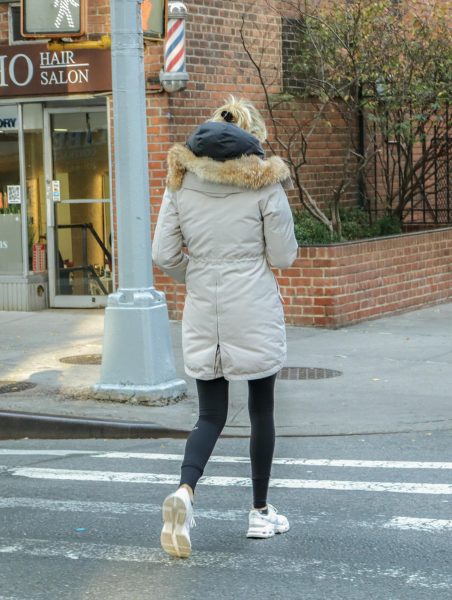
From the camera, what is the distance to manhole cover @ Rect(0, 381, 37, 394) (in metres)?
9.74

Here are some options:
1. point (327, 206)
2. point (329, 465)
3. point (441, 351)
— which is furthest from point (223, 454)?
point (327, 206)

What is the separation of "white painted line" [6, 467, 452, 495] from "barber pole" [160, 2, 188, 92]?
704 cm

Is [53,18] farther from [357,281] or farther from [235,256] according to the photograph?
[357,281]

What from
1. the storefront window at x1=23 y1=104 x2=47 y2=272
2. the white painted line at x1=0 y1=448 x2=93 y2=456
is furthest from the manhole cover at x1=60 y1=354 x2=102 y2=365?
the storefront window at x1=23 y1=104 x2=47 y2=272

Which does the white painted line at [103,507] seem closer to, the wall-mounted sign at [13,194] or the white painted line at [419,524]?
the white painted line at [419,524]

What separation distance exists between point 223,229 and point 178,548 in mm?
1408

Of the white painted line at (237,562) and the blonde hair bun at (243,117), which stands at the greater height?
the blonde hair bun at (243,117)

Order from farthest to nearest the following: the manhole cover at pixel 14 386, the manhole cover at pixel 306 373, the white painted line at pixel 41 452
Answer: the manhole cover at pixel 306 373, the manhole cover at pixel 14 386, the white painted line at pixel 41 452

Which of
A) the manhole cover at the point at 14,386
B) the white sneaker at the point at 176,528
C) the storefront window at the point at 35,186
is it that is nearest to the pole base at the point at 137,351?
the manhole cover at the point at 14,386

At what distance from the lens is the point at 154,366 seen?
9125mm

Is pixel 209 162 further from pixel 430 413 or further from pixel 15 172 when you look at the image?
pixel 15 172

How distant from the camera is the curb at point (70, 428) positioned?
8406 millimetres

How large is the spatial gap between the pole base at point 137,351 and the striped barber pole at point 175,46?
16.3ft

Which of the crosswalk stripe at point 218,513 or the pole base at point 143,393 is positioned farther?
the pole base at point 143,393
